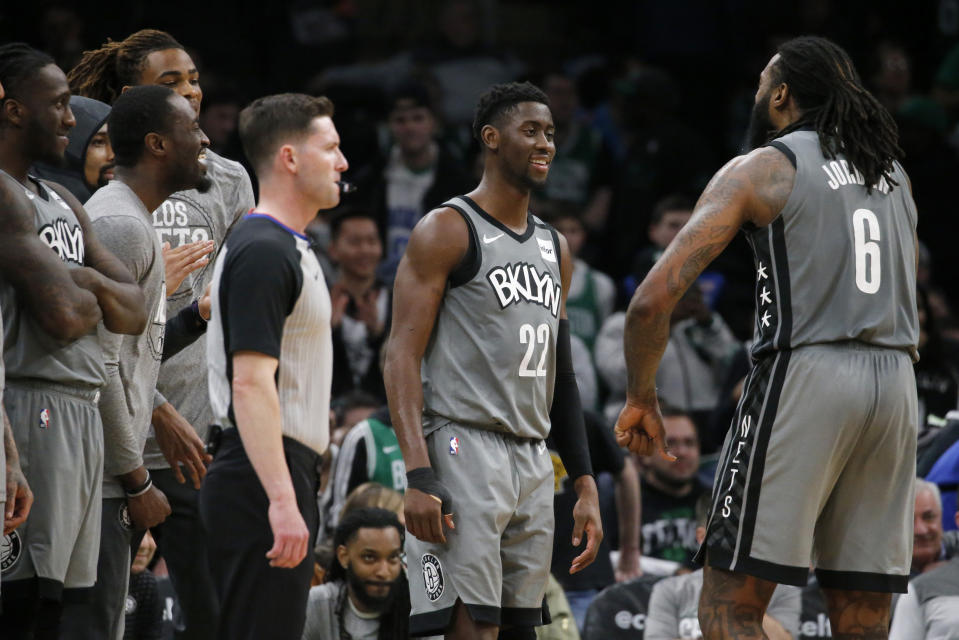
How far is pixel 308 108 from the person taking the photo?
16.1 ft

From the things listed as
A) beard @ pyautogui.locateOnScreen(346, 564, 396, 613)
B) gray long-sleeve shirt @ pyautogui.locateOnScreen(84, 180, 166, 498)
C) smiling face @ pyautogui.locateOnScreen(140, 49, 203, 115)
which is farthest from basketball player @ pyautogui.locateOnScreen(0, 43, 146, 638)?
beard @ pyautogui.locateOnScreen(346, 564, 396, 613)

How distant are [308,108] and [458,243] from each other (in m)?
0.68

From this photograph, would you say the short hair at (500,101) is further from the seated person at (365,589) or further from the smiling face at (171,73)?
the seated person at (365,589)

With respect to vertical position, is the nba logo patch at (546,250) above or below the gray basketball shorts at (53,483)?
above

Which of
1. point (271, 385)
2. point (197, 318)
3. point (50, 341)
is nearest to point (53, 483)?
point (50, 341)

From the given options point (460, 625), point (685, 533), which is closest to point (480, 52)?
point (685, 533)

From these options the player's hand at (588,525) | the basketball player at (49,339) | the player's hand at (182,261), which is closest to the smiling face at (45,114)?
the basketball player at (49,339)

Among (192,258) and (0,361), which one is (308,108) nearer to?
(192,258)

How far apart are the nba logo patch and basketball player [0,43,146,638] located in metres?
1.40

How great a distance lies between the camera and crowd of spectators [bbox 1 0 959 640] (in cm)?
770

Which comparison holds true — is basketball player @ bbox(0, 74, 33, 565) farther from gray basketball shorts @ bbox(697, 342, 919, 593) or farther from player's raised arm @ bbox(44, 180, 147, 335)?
gray basketball shorts @ bbox(697, 342, 919, 593)

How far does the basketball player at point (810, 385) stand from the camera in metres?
4.55

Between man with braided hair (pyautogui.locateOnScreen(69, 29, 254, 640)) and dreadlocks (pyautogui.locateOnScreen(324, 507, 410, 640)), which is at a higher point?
man with braided hair (pyautogui.locateOnScreen(69, 29, 254, 640))

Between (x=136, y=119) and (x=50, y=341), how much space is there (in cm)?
91
